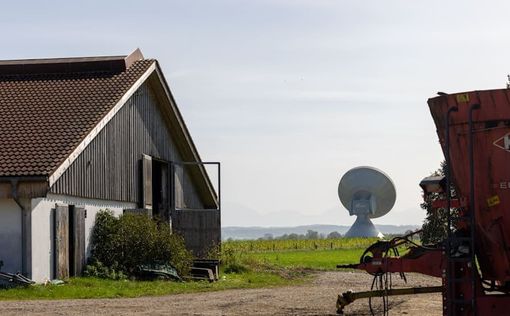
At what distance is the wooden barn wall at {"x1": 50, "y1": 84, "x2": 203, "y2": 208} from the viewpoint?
27.5 m

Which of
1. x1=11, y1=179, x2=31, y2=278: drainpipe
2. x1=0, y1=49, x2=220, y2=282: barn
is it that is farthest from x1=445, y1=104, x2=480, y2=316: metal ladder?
x1=11, y1=179, x2=31, y2=278: drainpipe

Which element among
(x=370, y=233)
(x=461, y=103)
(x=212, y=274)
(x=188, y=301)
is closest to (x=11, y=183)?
(x=188, y=301)

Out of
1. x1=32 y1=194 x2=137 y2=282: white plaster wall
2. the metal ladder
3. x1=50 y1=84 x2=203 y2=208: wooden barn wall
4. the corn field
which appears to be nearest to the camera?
the metal ladder

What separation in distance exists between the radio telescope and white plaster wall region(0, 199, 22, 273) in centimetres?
8619

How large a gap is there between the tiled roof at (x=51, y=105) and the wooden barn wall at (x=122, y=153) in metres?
0.69

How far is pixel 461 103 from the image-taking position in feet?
45.1

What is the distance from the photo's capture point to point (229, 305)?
21.0 metres

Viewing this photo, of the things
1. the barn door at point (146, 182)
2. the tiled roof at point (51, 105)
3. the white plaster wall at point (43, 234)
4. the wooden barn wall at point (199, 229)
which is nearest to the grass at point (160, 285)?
the white plaster wall at point (43, 234)

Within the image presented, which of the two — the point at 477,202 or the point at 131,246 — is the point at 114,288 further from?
the point at 477,202

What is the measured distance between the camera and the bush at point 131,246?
28.0 metres

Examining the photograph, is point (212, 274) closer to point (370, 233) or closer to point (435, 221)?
point (435, 221)

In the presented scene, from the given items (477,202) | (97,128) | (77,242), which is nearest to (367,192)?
(97,128)

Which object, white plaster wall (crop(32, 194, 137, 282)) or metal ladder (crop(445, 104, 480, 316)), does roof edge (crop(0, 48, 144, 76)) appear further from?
metal ladder (crop(445, 104, 480, 316))

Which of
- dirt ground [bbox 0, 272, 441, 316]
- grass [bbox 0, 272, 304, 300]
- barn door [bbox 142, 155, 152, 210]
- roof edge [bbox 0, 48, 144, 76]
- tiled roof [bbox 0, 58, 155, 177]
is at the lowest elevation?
dirt ground [bbox 0, 272, 441, 316]
